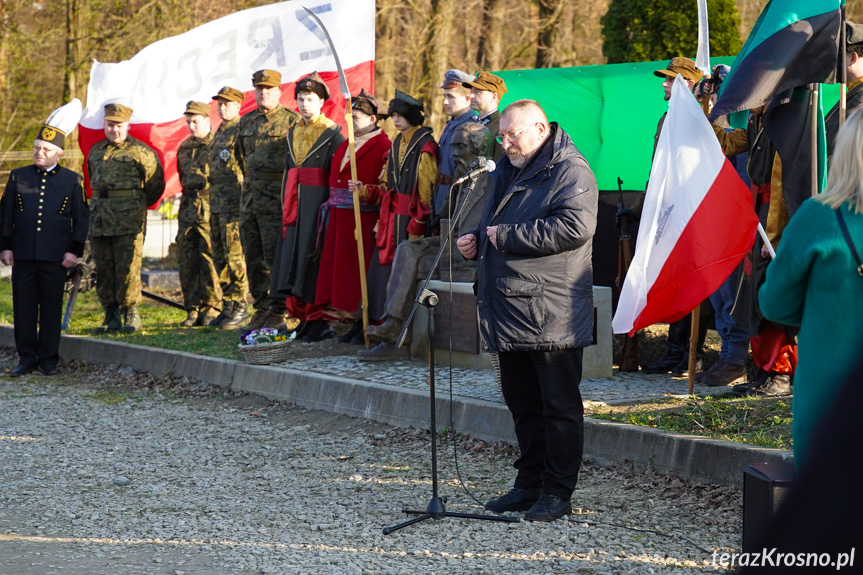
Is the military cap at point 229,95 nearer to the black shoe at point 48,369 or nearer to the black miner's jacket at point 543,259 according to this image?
the black shoe at point 48,369

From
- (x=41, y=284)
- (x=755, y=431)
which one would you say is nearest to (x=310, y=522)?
(x=755, y=431)

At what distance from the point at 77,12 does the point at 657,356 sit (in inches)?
559

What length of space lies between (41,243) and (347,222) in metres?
3.00

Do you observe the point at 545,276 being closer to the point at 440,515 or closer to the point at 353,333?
the point at 440,515

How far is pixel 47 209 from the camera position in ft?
34.5

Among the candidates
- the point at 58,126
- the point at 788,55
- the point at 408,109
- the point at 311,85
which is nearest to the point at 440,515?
the point at 788,55

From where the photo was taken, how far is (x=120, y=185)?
1158 centimetres

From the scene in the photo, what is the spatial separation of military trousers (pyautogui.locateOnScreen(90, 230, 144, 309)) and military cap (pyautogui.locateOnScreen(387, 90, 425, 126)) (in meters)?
3.86

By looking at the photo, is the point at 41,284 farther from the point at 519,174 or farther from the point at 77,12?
the point at 77,12

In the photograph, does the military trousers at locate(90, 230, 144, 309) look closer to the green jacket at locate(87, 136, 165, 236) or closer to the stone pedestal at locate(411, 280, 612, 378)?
the green jacket at locate(87, 136, 165, 236)

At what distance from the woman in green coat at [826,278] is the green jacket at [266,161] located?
25.7 ft

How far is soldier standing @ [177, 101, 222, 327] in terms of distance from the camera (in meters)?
12.0

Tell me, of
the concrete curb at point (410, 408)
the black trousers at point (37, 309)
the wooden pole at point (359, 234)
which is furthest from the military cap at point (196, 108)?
the wooden pole at point (359, 234)

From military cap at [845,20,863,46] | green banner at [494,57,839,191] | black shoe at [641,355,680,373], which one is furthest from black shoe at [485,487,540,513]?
green banner at [494,57,839,191]
